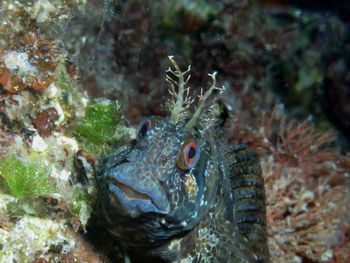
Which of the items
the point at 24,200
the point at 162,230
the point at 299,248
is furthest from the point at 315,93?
the point at 24,200

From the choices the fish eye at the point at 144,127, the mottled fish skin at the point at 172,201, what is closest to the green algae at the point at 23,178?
the mottled fish skin at the point at 172,201

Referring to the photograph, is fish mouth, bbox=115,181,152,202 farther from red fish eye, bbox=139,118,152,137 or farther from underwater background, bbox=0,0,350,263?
underwater background, bbox=0,0,350,263

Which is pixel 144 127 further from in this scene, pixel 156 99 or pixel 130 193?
pixel 156 99

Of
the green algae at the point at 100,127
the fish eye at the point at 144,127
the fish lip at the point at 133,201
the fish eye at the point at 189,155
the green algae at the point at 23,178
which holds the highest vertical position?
the green algae at the point at 100,127

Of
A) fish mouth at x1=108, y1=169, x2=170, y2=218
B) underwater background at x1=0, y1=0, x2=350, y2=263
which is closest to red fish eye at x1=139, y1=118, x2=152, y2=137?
fish mouth at x1=108, y1=169, x2=170, y2=218

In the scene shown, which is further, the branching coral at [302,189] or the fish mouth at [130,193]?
the branching coral at [302,189]

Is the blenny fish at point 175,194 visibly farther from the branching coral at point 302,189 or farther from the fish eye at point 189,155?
the branching coral at point 302,189

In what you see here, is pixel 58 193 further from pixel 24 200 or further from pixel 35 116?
pixel 35 116
